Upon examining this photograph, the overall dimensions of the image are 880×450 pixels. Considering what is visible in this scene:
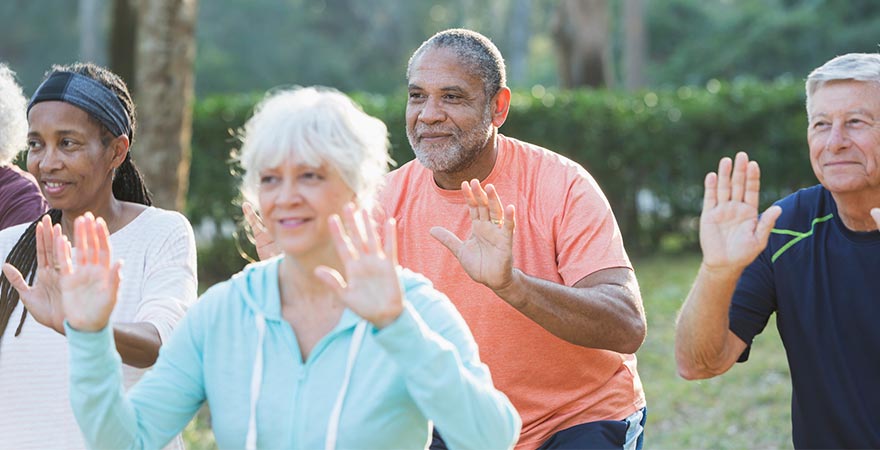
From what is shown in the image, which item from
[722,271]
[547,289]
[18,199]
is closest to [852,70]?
[722,271]

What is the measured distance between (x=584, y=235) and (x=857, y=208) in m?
0.89

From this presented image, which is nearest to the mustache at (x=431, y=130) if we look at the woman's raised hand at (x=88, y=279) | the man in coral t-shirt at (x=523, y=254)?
the man in coral t-shirt at (x=523, y=254)

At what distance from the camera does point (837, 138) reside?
12.4 ft

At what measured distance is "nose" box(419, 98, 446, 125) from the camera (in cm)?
438

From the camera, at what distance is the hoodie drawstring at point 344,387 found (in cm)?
286

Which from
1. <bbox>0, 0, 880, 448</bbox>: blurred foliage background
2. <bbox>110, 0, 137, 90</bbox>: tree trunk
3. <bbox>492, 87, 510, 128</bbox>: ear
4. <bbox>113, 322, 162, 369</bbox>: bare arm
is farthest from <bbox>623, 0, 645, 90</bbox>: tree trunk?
<bbox>113, 322, 162, 369</bbox>: bare arm

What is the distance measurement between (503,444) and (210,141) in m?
10.8

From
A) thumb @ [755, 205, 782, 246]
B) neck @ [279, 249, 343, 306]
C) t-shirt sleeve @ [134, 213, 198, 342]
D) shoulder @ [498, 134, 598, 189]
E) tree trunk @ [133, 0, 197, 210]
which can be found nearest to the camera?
neck @ [279, 249, 343, 306]

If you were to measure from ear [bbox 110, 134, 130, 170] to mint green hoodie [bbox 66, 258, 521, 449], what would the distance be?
1127 mm

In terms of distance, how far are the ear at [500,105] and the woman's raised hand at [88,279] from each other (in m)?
1.89

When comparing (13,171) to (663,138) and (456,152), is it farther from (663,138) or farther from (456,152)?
(663,138)

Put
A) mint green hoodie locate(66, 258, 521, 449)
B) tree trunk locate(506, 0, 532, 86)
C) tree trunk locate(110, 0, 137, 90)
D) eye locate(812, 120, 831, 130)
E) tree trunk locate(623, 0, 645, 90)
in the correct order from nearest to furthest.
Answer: mint green hoodie locate(66, 258, 521, 449) < eye locate(812, 120, 831, 130) < tree trunk locate(110, 0, 137, 90) < tree trunk locate(623, 0, 645, 90) < tree trunk locate(506, 0, 532, 86)

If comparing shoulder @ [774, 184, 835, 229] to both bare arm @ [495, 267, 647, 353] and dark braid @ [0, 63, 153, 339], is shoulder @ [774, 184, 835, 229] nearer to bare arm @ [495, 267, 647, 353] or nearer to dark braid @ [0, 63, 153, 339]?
bare arm @ [495, 267, 647, 353]

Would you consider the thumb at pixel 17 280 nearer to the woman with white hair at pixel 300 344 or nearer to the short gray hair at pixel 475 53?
the woman with white hair at pixel 300 344
